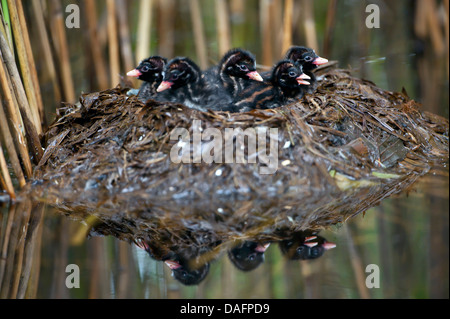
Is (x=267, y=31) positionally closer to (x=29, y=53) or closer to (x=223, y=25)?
(x=223, y=25)

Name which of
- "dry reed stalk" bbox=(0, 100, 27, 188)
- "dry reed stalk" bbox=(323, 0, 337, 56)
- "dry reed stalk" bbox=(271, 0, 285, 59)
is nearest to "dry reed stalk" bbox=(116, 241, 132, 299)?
"dry reed stalk" bbox=(0, 100, 27, 188)

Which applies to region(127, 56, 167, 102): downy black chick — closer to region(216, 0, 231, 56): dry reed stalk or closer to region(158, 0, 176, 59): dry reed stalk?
region(216, 0, 231, 56): dry reed stalk

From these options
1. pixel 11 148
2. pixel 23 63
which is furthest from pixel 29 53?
pixel 11 148

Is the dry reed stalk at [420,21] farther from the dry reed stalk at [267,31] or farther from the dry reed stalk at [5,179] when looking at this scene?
the dry reed stalk at [5,179]

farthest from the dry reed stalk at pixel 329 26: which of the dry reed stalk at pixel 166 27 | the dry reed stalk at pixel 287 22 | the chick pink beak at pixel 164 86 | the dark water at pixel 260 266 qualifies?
the dark water at pixel 260 266

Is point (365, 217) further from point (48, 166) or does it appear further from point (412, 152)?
point (48, 166)

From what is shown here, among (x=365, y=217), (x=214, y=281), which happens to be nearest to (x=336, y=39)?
(x=365, y=217)
